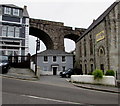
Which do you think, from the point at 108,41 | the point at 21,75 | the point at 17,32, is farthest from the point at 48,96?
the point at 17,32

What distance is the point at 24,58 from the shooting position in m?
25.3

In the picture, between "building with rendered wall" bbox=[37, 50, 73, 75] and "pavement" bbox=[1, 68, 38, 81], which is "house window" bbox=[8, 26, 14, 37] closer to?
"pavement" bbox=[1, 68, 38, 81]

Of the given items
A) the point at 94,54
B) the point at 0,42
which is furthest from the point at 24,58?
the point at 94,54

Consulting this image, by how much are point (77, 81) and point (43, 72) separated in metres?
20.1

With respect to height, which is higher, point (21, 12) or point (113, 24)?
point (21, 12)

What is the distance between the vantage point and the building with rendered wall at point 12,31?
80.8ft

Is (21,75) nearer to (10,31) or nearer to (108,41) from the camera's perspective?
(10,31)

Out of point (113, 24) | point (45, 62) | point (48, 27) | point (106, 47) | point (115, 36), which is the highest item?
point (48, 27)

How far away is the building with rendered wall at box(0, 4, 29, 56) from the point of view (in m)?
24.6

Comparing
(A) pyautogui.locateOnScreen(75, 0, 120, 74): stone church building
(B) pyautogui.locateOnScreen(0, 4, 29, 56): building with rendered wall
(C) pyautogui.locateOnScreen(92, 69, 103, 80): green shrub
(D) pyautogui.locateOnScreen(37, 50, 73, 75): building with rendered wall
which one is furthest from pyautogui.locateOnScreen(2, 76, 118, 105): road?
(D) pyautogui.locateOnScreen(37, 50, 73, 75): building with rendered wall

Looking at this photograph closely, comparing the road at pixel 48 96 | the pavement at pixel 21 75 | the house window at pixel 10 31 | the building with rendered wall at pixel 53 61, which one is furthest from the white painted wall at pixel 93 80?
the building with rendered wall at pixel 53 61

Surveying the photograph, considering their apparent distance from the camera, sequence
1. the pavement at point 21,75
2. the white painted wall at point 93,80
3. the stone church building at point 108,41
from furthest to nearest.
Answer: the stone church building at point 108,41, the pavement at point 21,75, the white painted wall at point 93,80

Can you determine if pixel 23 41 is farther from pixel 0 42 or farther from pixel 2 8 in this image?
pixel 2 8

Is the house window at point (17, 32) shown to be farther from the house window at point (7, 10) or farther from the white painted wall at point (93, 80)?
the white painted wall at point (93, 80)
